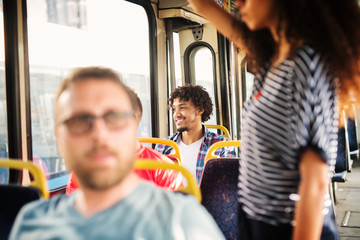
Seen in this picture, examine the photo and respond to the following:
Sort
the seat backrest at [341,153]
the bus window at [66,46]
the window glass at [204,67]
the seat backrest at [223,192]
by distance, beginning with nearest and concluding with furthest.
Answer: the seat backrest at [223,192] < the bus window at [66,46] < the seat backrest at [341,153] < the window glass at [204,67]

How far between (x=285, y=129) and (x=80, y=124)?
1.78 feet

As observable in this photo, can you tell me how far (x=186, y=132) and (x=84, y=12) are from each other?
1.41 metres

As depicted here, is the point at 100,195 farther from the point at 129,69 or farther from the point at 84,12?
the point at 129,69

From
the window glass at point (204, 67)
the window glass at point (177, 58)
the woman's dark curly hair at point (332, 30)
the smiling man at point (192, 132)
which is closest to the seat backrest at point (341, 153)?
the smiling man at point (192, 132)

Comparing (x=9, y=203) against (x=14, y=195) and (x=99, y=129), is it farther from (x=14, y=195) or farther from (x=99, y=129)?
(x=99, y=129)

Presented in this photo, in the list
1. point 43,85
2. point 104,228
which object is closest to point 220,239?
point 104,228

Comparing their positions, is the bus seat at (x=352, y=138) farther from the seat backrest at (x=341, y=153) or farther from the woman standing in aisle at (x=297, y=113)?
the woman standing in aisle at (x=297, y=113)

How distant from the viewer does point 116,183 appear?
3.06ft

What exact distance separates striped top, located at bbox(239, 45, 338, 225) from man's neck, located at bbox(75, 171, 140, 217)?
386 millimetres

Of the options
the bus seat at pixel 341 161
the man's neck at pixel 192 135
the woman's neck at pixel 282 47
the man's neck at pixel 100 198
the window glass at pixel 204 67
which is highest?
the window glass at pixel 204 67

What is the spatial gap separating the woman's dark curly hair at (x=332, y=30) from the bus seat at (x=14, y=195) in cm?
100

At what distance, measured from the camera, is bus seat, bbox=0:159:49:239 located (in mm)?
1407

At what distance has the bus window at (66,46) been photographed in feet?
8.68

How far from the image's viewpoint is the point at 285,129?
1.04 metres
